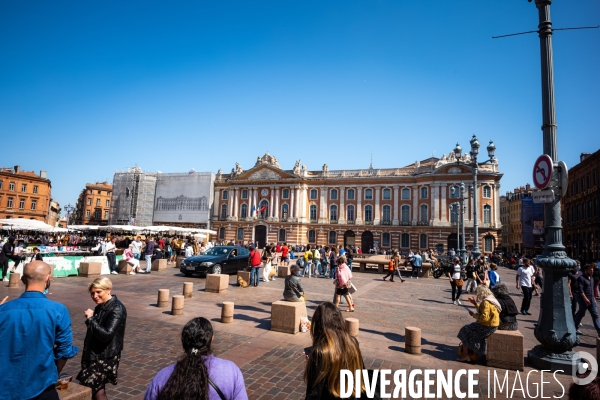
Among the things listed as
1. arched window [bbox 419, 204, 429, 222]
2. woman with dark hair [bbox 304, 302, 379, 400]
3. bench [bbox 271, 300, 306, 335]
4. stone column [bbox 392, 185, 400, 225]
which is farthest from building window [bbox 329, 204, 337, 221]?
woman with dark hair [bbox 304, 302, 379, 400]

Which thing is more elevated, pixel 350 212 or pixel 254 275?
pixel 350 212

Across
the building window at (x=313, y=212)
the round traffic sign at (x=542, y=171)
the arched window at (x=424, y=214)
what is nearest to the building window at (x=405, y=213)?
the arched window at (x=424, y=214)

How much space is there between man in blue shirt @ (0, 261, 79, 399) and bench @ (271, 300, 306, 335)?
5.33 m

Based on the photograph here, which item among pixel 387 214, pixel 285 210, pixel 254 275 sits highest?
pixel 285 210

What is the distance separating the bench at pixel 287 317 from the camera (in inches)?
303

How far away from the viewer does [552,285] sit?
5906mm

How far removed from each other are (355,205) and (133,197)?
34.5 meters

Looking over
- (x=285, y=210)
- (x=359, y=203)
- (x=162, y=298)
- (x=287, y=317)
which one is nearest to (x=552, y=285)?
(x=287, y=317)

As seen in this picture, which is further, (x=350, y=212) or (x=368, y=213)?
(x=350, y=212)

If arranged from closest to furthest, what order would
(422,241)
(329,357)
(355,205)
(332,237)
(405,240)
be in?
1. (329,357)
2. (422,241)
3. (405,240)
4. (355,205)
5. (332,237)

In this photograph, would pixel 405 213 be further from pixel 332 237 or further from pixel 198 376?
pixel 198 376

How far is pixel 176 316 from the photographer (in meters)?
8.84

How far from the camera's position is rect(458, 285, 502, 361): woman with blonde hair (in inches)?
239

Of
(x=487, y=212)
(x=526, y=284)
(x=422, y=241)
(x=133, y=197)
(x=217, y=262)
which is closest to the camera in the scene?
(x=526, y=284)
